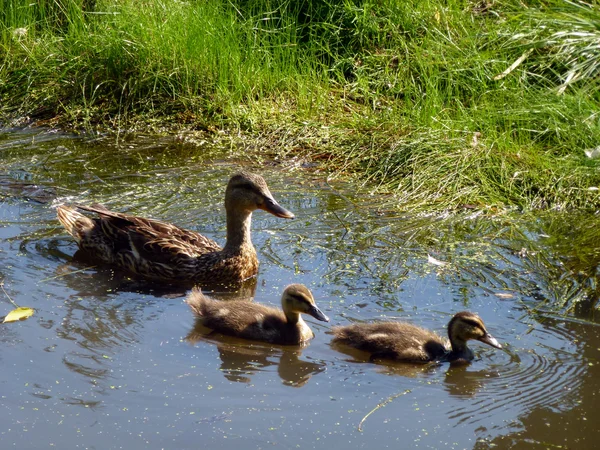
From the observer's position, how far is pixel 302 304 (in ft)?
18.9

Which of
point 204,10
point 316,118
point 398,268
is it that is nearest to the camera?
point 398,268

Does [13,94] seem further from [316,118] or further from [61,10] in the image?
[316,118]

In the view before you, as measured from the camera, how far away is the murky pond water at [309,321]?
4.69 m

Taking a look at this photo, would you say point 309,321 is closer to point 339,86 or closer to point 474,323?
point 474,323

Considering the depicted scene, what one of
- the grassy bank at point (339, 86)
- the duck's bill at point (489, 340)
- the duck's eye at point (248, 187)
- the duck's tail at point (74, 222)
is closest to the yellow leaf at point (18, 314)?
the duck's tail at point (74, 222)

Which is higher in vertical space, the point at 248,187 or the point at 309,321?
the point at 248,187

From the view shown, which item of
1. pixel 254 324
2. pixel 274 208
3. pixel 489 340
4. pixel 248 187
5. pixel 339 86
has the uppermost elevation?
pixel 339 86

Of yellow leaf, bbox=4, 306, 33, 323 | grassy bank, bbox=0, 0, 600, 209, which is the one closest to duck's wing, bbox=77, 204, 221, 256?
yellow leaf, bbox=4, 306, 33, 323

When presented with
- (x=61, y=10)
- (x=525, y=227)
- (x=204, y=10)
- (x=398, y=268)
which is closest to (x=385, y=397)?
(x=398, y=268)

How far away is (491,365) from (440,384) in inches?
15.4

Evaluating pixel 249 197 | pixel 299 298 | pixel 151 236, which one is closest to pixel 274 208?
pixel 249 197

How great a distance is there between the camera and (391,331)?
5.53 m

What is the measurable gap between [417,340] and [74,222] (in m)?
2.81

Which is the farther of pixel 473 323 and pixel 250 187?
pixel 250 187
